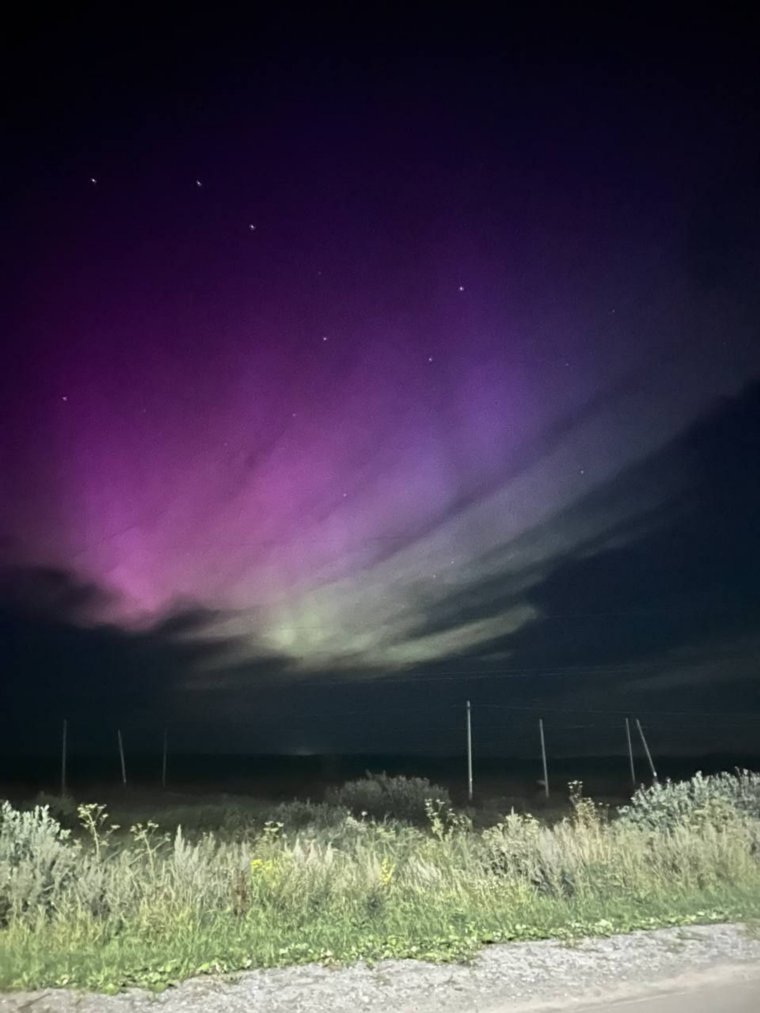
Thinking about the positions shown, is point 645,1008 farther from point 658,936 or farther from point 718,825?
point 718,825

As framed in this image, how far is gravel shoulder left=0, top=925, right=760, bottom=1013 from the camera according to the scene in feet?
17.3

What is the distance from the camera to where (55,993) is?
5.50 metres

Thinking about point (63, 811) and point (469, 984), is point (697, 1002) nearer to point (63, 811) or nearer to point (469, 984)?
point (469, 984)

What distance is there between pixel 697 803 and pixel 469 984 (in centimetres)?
963

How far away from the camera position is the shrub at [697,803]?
1260 centimetres

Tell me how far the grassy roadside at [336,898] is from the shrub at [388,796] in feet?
52.2

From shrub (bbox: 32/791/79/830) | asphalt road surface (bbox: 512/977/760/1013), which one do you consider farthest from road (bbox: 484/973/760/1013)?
shrub (bbox: 32/791/79/830)

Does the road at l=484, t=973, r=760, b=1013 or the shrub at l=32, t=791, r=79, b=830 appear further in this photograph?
the shrub at l=32, t=791, r=79, b=830

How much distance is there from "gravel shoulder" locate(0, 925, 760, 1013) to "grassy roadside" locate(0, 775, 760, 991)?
25cm

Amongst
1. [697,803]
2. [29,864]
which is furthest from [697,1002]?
[697,803]

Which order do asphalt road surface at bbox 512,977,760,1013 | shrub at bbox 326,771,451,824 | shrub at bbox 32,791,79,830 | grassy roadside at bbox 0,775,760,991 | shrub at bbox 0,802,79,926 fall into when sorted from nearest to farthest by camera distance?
asphalt road surface at bbox 512,977,760,1013 < grassy roadside at bbox 0,775,760,991 < shrub at bbox 0,802,79,926 < shrub at bbox 32,791,79,830 < shrub at bbox 326,771,451,824

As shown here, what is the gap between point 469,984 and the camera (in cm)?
566

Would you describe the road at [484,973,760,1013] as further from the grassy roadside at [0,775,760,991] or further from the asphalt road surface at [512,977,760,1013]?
the grassy roadside at [0,775,760,991]

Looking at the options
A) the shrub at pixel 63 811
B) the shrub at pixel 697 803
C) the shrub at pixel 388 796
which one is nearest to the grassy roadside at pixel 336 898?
the shrub at pixel 697 803
